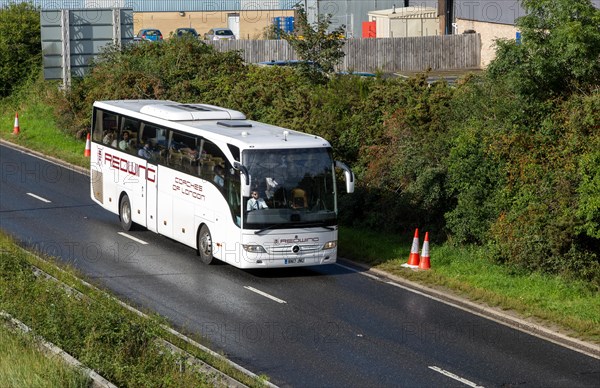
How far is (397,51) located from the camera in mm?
56438

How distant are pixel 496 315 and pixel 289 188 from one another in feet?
15.6

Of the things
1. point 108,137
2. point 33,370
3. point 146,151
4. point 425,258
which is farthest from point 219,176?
point 33,370

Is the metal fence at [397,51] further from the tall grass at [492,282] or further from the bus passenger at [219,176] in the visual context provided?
the bus passenger at [219,176]

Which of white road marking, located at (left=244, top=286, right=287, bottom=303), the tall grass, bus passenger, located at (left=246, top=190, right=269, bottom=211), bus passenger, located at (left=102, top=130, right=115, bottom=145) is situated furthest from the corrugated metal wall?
white road marking, located at (left=244, top=286, right=287, bottom=303)

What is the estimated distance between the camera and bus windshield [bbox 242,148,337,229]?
1983 cm

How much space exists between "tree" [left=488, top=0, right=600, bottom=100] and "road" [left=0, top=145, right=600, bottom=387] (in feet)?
16.5

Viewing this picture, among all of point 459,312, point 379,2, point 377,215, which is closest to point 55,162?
point 377,215

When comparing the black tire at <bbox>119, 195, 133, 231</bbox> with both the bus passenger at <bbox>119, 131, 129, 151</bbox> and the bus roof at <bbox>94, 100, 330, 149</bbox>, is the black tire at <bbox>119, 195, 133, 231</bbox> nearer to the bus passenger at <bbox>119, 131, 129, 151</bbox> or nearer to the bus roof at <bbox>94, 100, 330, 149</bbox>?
the bus passenger at <bbox>119, 131, 129, 151</bbox>

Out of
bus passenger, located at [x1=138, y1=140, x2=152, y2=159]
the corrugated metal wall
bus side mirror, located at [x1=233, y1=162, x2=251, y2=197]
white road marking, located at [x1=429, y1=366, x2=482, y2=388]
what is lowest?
white road marking, located at [x1=429, y1=366, x2=482, y2=388]

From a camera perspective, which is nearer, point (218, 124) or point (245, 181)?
point (245, 181)

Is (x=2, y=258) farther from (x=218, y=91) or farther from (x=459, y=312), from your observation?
(x=218, y=91)

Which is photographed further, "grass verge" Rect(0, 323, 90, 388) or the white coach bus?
the white coach bus

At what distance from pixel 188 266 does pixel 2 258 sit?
4.23 meters

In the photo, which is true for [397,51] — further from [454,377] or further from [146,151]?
[454,377]
